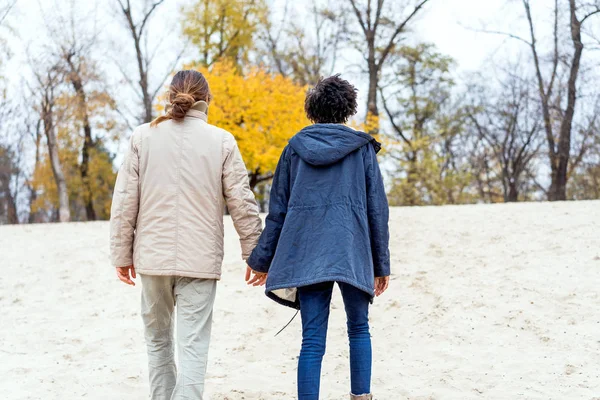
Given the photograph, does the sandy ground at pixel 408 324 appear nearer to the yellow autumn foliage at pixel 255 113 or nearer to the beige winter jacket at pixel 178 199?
the beige winter jacket at pixel 178 199

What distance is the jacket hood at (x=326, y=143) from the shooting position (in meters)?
2.88

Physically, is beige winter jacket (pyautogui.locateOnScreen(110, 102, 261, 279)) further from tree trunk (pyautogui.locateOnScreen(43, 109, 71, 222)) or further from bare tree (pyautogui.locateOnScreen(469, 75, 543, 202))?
bare tree (pyautogui.locateOnScreen(469, 75, 543, 202))

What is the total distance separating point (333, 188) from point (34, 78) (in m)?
18.9

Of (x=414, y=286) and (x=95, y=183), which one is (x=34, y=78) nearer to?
(x=95, y=183)

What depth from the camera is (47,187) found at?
1128 inches

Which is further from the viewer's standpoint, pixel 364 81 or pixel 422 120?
pixel 422 120

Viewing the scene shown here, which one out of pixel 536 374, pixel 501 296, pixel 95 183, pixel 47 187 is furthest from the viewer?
pixel 47 187

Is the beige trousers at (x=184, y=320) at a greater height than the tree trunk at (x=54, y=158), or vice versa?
the tree trunk at (x=54, y=158)

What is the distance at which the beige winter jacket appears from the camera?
116 inches

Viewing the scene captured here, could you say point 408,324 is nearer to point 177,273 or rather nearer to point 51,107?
point 177,273

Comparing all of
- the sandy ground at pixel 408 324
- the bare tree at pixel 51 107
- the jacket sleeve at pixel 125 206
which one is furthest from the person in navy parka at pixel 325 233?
the bare tree at pixel 51 107

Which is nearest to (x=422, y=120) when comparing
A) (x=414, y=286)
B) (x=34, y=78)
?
(x=34, y=78)

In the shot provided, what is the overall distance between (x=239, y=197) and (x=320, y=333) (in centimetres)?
81

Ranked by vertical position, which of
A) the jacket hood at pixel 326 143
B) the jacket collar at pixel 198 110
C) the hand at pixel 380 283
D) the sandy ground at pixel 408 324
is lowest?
the sandy ground at pixel 408 324
